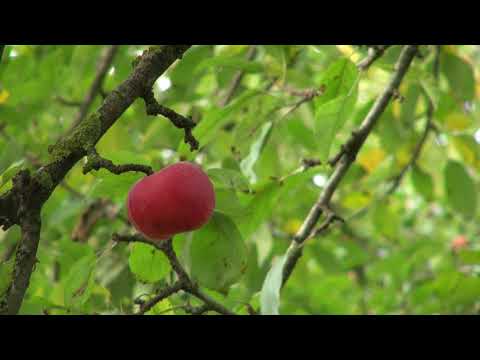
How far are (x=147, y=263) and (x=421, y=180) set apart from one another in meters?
1.32

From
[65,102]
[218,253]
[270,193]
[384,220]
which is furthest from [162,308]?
[384,220]

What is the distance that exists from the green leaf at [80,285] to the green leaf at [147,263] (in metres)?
0.07

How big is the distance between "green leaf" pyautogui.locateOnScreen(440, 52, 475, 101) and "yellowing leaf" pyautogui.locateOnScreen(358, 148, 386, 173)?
0.51 m

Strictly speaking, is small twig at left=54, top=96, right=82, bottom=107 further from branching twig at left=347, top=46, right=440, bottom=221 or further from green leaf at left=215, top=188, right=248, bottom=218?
green leaf at left=215, top=188, right=248, bottom=218

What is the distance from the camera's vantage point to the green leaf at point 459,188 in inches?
89.5

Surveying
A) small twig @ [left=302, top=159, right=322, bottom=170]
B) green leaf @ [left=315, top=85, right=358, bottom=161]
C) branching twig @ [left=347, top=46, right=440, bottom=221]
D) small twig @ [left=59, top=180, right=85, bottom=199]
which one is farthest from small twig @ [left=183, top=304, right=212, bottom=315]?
small twig @ [left=59, top=180, right=85, bottom=199]

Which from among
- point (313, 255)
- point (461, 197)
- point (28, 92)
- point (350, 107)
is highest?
point (350, 107)

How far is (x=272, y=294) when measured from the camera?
43.6 inches

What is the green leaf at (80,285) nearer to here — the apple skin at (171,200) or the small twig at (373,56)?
the apple skin at (171,200)

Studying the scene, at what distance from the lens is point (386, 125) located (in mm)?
2316

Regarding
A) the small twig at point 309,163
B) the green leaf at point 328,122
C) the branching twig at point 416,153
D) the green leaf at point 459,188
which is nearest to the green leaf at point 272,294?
the green leaf at point 328,122

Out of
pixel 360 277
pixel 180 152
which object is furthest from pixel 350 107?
pixel 360 277
